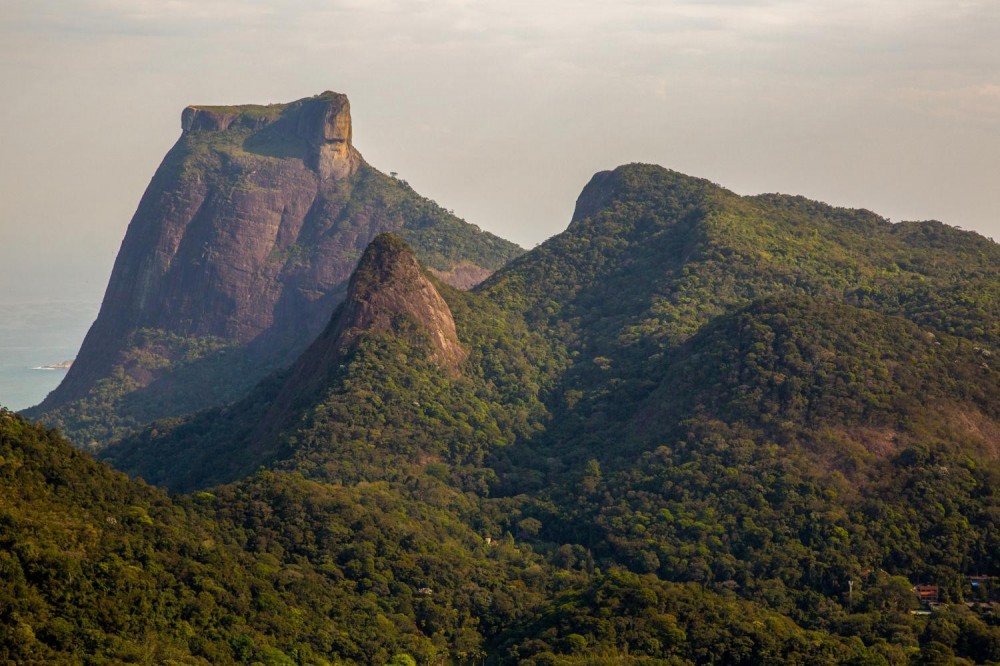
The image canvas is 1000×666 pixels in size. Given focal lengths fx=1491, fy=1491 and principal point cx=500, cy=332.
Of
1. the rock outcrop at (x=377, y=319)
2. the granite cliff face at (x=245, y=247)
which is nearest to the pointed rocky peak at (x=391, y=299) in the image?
the rock outcrop at (x=377, y=319)

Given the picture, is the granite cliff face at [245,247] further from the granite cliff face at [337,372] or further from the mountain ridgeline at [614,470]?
the granite cliff face at [337,372]

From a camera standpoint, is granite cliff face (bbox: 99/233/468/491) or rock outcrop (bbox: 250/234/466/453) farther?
rock outcrop (bbox: 250/234/466/453)

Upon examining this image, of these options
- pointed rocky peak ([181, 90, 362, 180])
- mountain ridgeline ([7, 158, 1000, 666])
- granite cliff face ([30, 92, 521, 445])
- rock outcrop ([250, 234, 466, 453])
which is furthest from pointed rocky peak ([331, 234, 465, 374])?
pointed rocky peak ([181, 90, 362, 180])

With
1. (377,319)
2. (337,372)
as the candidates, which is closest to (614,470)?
(337,372)

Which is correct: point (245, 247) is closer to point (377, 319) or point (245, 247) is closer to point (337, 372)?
point (377, 319)

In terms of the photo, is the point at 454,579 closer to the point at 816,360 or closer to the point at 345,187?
the point at 816,360

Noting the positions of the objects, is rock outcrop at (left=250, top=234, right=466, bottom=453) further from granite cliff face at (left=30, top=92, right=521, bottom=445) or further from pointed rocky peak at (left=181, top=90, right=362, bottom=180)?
pointed rocky peak at (left=181, top=90, right=362, bottom=180)
